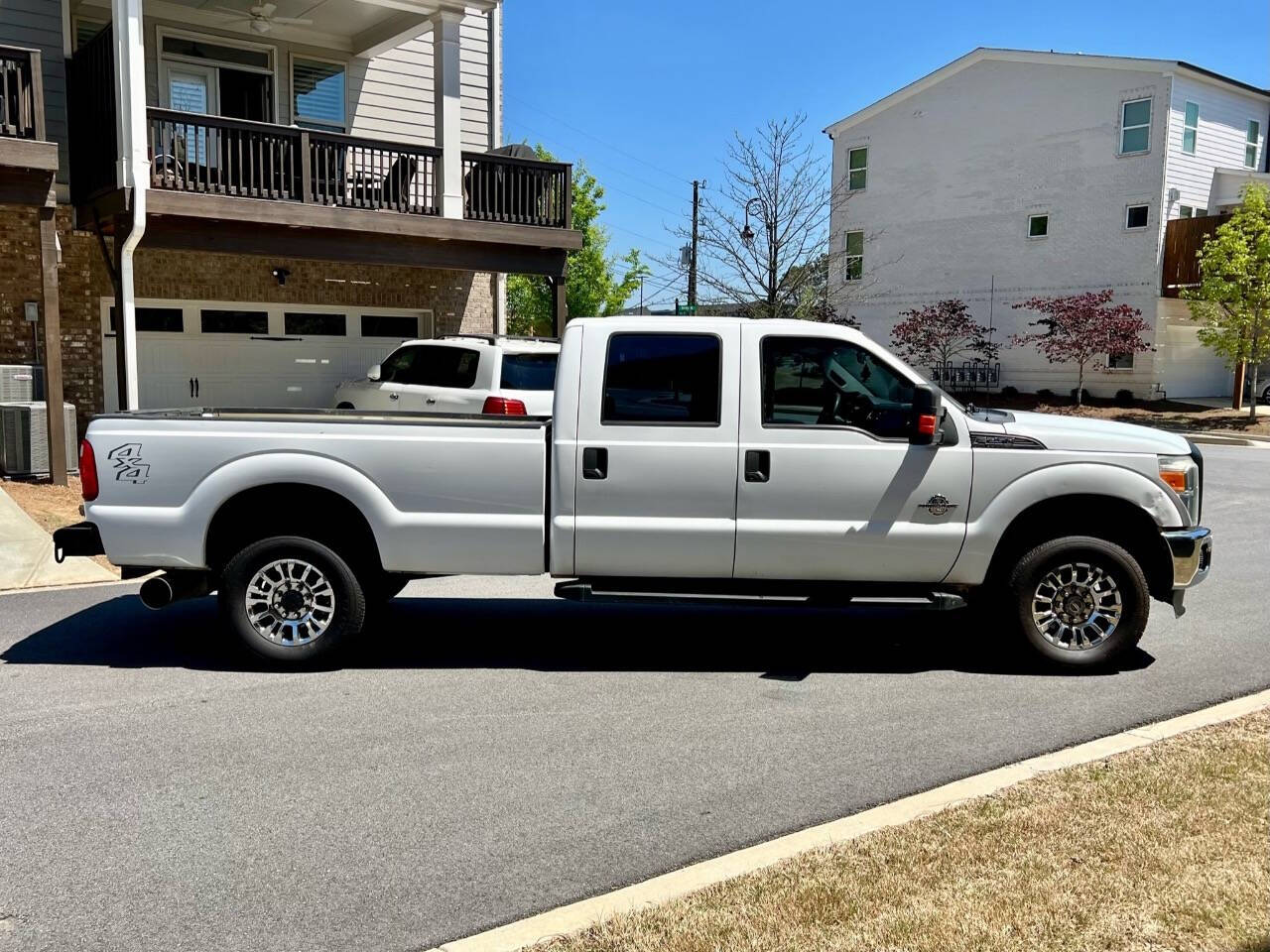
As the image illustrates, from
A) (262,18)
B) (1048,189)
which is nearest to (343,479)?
(262,18)

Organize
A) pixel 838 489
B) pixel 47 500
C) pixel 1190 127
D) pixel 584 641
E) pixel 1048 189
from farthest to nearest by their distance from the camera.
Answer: pixel 1048 189, pixel 1190 127, pixel 47 500, pixel 584 641, pixel 838 489

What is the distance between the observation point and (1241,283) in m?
28.1

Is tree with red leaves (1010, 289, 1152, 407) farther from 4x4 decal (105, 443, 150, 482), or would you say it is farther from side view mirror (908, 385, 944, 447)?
4x4 decal (105, 443, 150, 482)

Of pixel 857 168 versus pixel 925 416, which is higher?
pixel 857 168

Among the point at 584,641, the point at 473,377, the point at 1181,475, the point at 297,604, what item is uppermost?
the point at 473,377

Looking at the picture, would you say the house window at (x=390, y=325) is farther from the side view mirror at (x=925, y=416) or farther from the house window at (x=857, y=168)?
the house window at (x=857, y=168)

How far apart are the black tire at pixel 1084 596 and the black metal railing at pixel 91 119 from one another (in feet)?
40.4

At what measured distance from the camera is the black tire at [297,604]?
6.58 meters

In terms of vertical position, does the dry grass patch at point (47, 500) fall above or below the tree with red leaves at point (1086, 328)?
below

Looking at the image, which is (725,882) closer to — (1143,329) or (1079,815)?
(1079,815)

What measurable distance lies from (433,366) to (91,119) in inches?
238

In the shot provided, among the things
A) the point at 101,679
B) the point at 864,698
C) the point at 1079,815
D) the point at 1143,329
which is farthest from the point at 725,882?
the point at 1143,329

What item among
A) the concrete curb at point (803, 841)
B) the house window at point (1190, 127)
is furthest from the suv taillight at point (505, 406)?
the house window at point (1190, 127)

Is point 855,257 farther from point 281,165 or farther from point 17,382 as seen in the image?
point 17,382
